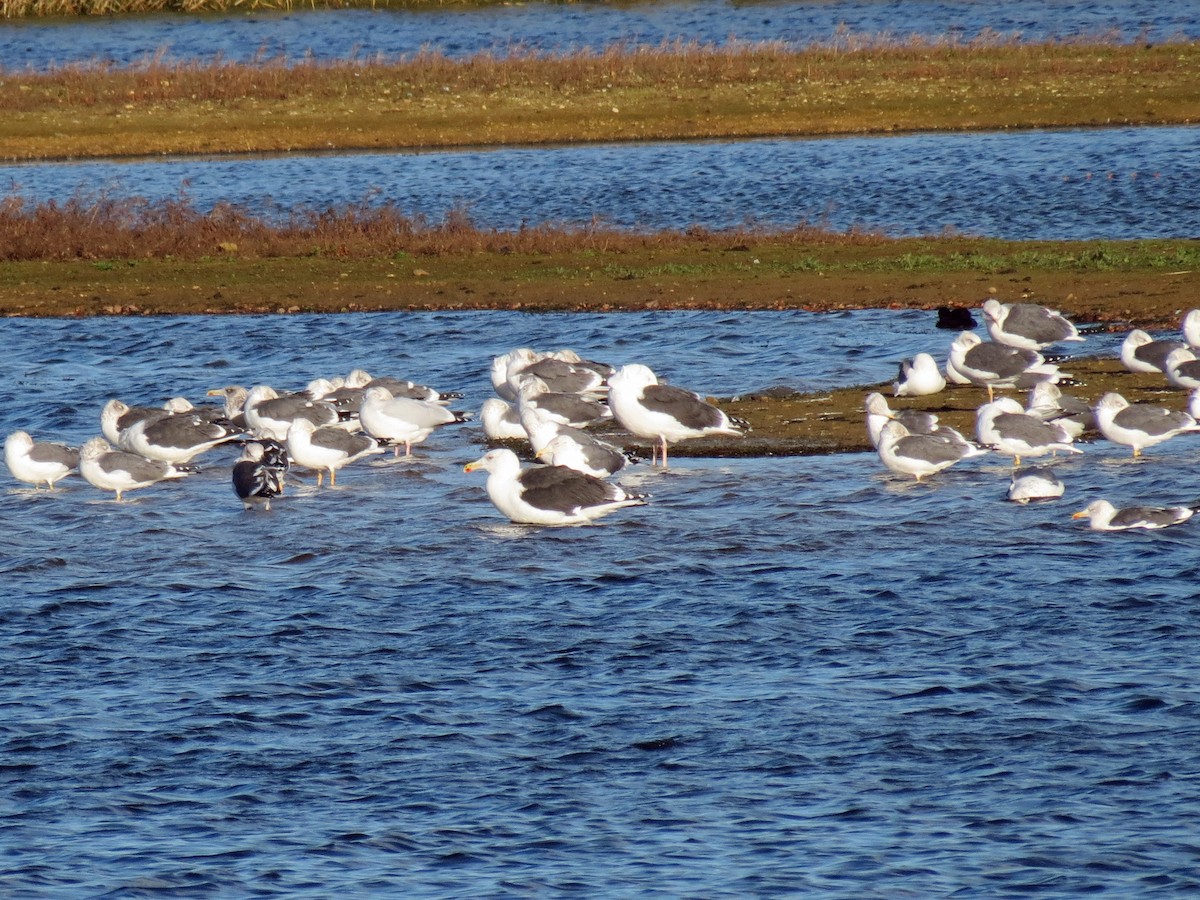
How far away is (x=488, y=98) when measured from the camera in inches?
2158

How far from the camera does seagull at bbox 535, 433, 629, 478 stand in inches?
718

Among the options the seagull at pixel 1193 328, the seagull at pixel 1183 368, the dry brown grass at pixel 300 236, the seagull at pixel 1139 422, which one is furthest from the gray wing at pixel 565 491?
the dry brown grass at pixel 300 236

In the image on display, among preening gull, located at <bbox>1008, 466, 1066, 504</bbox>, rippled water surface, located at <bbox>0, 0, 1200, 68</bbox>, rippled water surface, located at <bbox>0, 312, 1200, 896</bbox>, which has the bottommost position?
rippled water surface, located at <bbox>0, 312, 1200, 896</bbox>

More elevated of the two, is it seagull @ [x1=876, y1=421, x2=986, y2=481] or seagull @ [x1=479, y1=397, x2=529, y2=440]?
seagull @ [x1=876, y1=421, x2=986, y2=481]

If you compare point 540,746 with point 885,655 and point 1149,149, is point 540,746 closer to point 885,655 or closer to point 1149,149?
point 885,655

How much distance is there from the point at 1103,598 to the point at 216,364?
1538 cm

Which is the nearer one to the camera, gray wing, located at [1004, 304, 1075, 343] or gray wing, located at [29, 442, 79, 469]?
gray wing, located at [29, 442, 79, 469]

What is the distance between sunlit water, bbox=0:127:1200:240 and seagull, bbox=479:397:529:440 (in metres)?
16.1

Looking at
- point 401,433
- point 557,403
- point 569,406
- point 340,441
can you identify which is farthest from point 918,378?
point 340,441

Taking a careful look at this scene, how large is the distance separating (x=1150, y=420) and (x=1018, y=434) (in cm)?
137

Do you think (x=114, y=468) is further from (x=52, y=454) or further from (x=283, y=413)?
(x=283, y=413)

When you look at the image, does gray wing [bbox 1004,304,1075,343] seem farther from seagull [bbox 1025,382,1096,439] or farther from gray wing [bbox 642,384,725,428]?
gray wing [bbox 642,384,725,428]

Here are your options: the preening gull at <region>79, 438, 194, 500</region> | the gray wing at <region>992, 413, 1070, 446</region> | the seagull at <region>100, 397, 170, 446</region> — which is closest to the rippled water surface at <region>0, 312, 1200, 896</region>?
the preening gull at <region>79, 438, 194, 500</region>

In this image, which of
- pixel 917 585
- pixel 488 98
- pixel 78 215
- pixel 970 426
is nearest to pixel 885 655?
pixel 917 585
